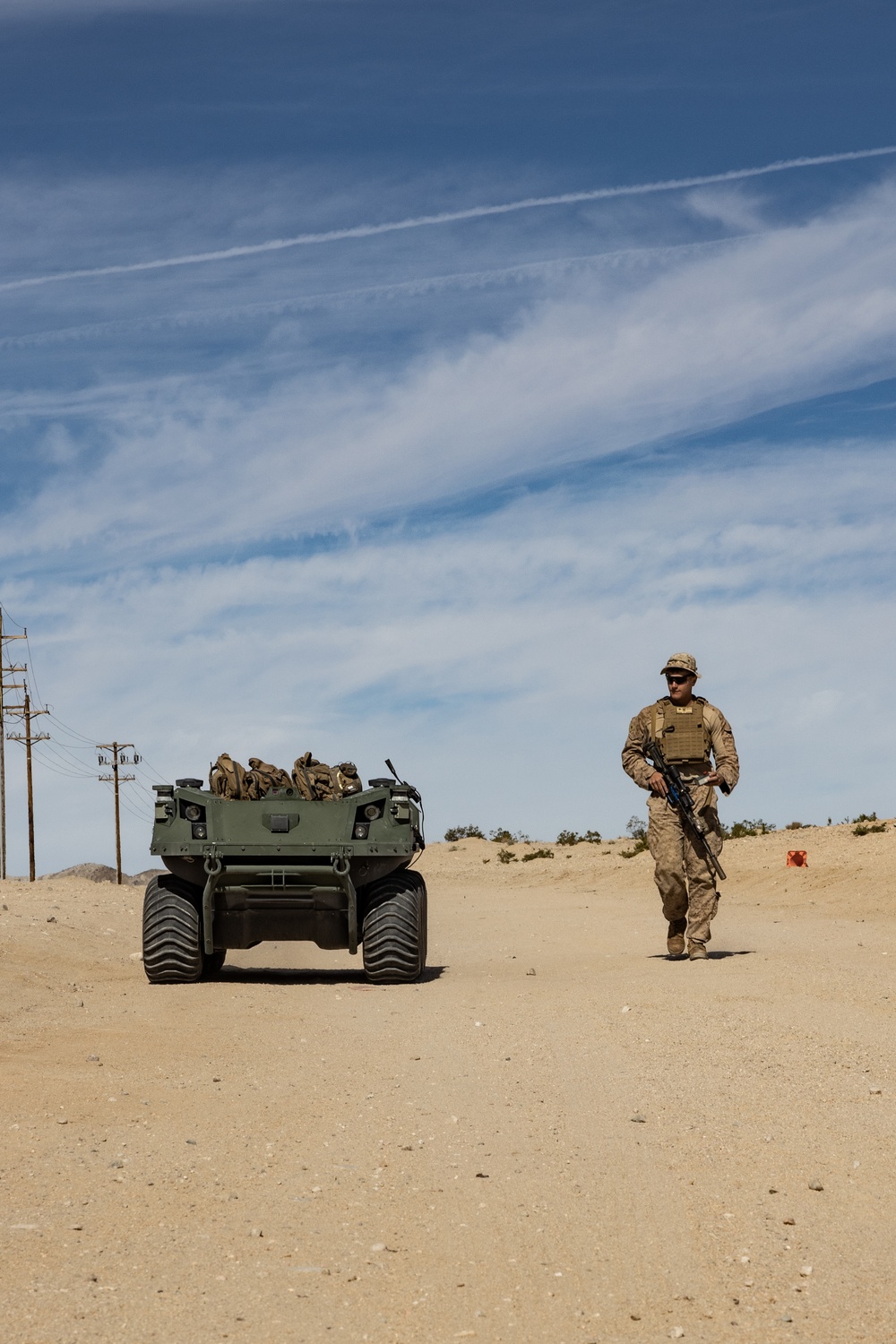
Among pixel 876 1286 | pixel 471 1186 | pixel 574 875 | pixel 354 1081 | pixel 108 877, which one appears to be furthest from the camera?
pixel 108 877

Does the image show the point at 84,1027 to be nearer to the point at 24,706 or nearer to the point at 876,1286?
the point at 876,1286

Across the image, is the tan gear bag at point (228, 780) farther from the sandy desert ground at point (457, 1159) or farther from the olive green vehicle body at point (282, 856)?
the sandy desert ground at point (457, 1159)

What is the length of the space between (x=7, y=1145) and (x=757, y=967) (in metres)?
7.04

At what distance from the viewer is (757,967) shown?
11.1 metres

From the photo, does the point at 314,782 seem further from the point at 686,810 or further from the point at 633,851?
the point at 633,851

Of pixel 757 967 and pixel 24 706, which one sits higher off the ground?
pixel 24 706

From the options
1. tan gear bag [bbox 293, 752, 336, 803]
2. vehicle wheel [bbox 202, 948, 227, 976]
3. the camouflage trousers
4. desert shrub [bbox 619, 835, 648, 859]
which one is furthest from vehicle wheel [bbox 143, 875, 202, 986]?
desert shrub [bbox 619, 835, 648, 859]

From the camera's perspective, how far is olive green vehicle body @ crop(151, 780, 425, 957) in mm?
11711

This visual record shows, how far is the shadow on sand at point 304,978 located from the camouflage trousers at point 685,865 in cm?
226

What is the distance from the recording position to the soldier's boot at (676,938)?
1257 cm

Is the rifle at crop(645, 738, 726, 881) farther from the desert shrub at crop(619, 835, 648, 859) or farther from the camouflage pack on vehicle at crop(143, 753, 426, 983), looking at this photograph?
the desert shrub at crop(619, 835, 648, 859)

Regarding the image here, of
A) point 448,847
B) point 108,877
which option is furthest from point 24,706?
point 448,847

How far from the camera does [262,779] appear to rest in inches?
487

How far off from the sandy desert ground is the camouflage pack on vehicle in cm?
57
